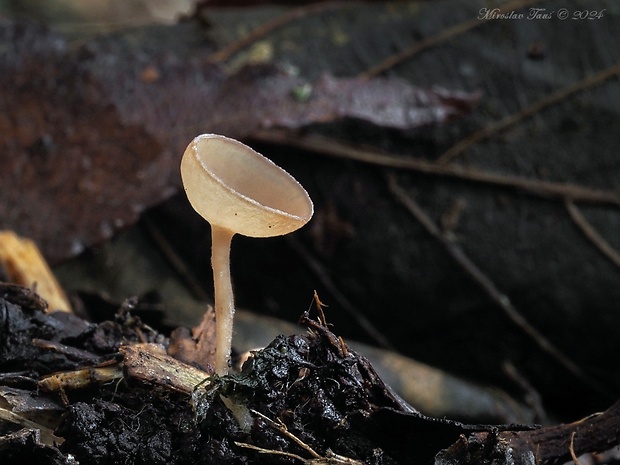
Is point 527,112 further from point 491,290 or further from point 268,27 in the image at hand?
point 268,27

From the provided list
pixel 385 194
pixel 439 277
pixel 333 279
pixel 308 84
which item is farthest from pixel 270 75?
pixel 439 277

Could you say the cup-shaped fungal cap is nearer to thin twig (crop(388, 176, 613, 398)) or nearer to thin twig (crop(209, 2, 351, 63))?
thin twig (crop(388, 176, 613, 398))

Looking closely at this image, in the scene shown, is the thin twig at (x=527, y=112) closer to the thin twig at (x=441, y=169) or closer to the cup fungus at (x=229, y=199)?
the thin twig at (x=441, y=169)

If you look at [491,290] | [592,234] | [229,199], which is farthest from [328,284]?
[229,199]

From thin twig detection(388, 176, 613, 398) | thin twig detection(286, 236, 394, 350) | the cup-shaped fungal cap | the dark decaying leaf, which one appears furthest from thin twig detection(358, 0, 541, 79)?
the cup-shaped fungal cap

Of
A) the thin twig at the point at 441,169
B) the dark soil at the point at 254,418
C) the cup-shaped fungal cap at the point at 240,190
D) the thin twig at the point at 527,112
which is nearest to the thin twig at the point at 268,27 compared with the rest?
the thin twig at the point at 441,169

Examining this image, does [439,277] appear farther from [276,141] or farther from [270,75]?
[270,75]

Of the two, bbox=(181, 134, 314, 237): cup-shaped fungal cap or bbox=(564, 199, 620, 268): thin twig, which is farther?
bbox=(564, 199, 620, 268): thin twig
